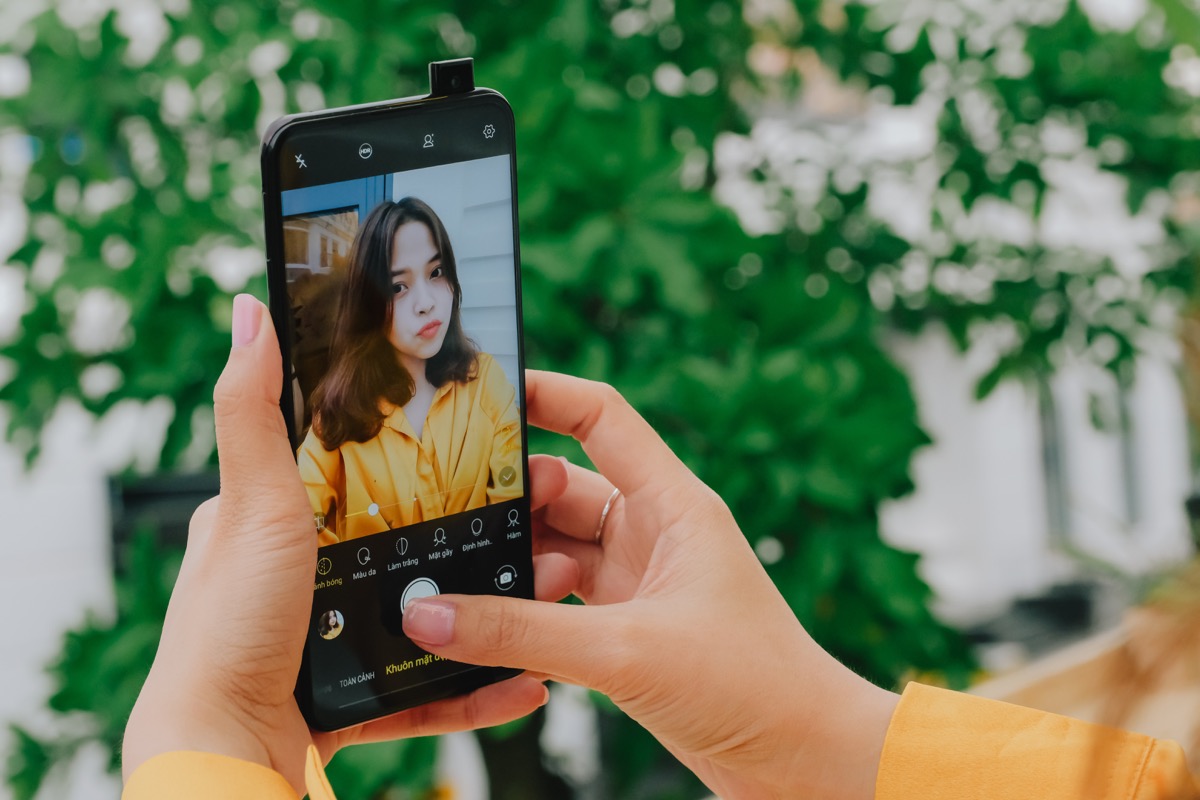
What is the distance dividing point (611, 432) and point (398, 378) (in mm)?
92

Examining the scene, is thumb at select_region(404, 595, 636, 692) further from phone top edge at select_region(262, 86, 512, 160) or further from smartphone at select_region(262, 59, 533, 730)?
phone top edge at select_region(262, 86, 512, 160)

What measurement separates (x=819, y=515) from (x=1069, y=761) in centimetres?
27

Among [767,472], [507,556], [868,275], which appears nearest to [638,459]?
[507,556]

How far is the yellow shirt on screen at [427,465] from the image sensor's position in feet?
1.43

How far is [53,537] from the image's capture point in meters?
1.39

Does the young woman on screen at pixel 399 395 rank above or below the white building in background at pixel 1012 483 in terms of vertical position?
above

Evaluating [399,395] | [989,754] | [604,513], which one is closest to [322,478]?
[399,395]

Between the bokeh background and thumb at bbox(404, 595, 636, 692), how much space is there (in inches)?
1.6

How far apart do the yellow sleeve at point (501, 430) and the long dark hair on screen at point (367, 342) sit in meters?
0.04

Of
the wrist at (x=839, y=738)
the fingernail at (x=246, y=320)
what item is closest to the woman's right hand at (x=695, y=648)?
the wrist at (x=839, y=738)

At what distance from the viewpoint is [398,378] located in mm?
449

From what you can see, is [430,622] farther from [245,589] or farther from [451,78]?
[451,78]

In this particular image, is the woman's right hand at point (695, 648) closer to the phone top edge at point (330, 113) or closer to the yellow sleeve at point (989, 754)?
the yellow sleeve at point (989, 754)

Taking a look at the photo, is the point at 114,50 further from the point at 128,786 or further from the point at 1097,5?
the point at 1097,5
